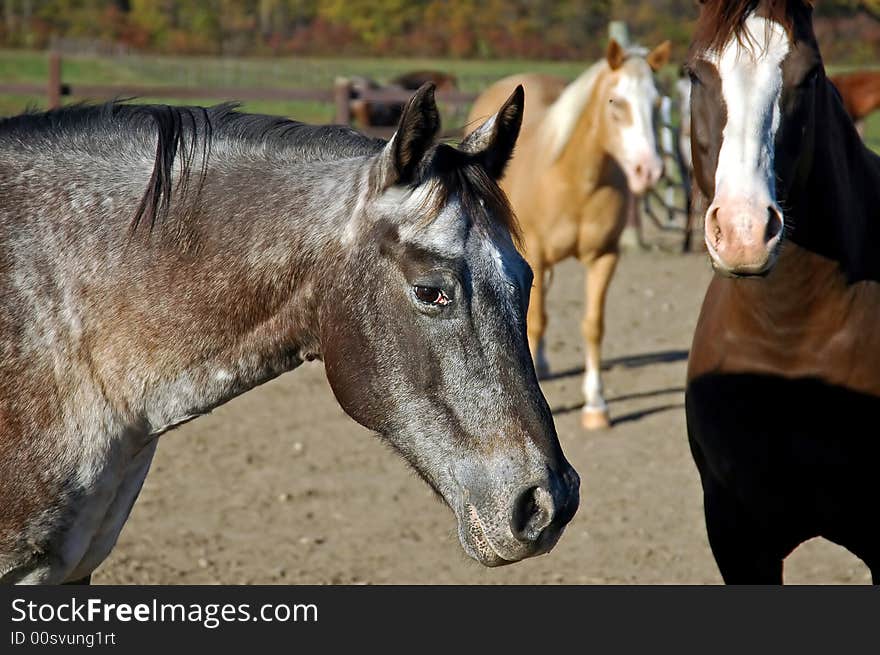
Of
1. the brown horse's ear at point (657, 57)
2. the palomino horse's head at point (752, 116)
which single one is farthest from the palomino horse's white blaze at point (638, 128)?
the palomino horse's head at point (752, 116)

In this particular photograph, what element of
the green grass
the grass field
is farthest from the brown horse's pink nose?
the green grass

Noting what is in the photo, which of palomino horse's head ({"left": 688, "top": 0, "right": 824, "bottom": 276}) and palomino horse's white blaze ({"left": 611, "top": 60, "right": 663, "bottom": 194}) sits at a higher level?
palomino horse's head ({"left": 688, "top": 0, "right": 824, "bottom": 276})

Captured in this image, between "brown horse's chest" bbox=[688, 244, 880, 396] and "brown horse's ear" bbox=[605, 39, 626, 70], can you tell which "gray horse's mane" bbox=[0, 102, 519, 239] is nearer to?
"brown horse's chest" bbox=[688, 244, 880, 396]

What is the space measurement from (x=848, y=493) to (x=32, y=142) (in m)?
2.16

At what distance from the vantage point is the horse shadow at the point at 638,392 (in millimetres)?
6922

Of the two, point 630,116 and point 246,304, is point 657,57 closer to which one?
point 630,116

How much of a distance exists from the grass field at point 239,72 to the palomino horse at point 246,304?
20.5m

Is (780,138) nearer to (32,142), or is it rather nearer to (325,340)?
(325,340)

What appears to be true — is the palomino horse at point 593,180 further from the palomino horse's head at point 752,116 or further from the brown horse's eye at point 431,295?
the brown horse's eye at point 431,295

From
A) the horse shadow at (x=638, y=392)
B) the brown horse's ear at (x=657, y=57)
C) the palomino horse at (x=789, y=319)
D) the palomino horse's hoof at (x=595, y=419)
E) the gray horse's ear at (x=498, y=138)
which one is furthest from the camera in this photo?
the brown horse's ear at (x=657, y=57)

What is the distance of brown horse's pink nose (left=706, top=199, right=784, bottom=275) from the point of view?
2.46 metres

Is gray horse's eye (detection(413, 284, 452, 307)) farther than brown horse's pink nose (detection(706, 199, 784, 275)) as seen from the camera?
No

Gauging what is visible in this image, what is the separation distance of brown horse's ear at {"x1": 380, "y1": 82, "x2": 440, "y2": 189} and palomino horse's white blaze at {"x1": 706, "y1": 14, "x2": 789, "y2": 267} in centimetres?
74

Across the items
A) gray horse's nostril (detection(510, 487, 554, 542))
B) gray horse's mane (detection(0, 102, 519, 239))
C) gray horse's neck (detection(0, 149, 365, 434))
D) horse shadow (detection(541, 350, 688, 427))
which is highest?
gray horse's mane (detection(0, 102, 519, 239))
